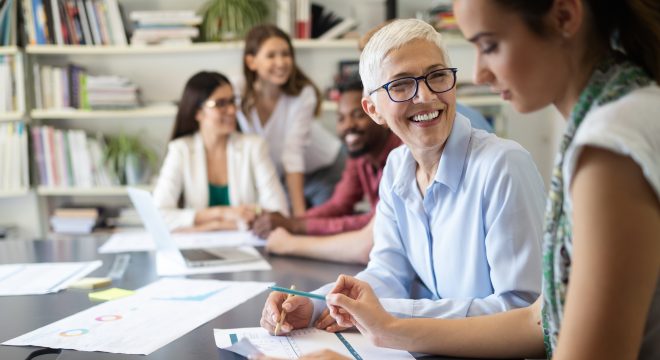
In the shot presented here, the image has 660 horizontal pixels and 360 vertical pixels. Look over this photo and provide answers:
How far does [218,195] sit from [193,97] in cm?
44

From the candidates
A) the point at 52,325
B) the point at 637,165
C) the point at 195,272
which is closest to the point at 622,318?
the point at 637,165

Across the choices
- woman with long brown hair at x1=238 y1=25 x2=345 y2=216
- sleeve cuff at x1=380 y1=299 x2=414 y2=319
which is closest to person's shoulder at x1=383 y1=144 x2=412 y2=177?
sleeve cuff at x1=380 y1=299 x2=414 y2=319

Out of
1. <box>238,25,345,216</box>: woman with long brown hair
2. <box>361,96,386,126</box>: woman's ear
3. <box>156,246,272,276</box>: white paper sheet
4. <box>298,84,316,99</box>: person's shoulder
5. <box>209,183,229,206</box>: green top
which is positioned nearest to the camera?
<box>361,96,386,126</box>: woman's ear

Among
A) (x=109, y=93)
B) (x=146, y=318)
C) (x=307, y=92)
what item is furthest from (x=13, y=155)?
(x=146, y=318)

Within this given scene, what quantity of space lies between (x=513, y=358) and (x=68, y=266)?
1.30 metres

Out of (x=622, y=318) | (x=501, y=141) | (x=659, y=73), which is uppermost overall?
(x=659, y=73)

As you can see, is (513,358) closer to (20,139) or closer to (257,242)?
(257,242)

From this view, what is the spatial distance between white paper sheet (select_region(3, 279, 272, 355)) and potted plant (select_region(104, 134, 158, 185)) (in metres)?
2.35

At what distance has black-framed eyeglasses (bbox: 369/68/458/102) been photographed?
52.7 inches

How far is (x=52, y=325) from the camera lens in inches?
51.4

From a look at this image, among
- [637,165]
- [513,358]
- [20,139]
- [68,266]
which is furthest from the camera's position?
[20,139]

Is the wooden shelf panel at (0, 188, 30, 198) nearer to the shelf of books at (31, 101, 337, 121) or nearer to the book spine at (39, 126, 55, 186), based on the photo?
the book spine at (39, 126, 55, 186)

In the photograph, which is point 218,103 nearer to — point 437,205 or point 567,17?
point 437,205

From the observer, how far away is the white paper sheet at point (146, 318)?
3.87ft
